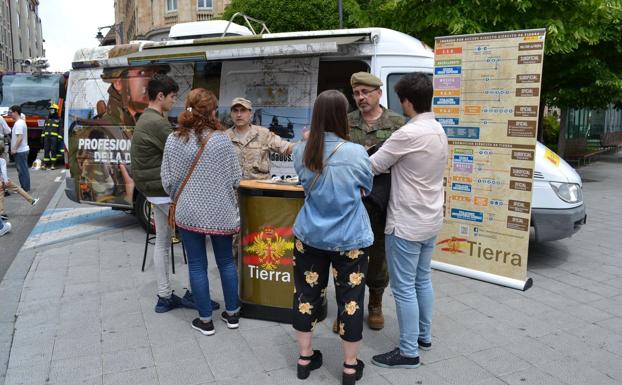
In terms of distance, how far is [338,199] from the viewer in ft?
9.96

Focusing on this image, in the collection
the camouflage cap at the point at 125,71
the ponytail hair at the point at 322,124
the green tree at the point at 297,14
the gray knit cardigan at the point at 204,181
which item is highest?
the green tree at the point at 297,14

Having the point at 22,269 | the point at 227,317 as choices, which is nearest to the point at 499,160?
the point at 227,317

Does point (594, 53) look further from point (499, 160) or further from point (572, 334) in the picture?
point (572, 334)

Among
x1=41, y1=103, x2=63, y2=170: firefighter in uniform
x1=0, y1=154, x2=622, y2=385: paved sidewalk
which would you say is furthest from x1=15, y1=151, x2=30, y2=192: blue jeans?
x1=0, y1=154, x2=622, y2=385: paved sidewalk

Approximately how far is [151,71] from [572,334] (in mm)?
5632

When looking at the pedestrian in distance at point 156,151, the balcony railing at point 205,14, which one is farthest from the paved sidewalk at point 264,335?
the balcony railing at point 205,14

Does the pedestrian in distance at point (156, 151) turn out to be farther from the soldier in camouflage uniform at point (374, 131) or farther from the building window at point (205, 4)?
the building window at point (205, 4)

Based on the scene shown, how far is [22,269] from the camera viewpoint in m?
5.77

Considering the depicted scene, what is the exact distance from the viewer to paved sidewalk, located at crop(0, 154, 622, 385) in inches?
137

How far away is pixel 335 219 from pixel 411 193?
60 centimetres

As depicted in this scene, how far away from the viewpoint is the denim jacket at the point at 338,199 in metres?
3.04

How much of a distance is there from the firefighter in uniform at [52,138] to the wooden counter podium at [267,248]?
13.7 meters

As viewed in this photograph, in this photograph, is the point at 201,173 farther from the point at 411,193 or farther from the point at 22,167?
the point at 22,167

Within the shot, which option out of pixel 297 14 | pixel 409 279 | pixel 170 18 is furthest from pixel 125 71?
pixel 170 18
